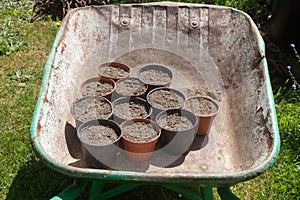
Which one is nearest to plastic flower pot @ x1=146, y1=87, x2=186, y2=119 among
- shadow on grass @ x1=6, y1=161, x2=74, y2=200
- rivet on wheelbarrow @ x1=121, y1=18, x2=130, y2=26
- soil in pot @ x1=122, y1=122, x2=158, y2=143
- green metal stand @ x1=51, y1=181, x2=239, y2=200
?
soil in pot @ x1=122, y1=122, x2=158, y2=143

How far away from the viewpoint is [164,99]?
2.39 metres

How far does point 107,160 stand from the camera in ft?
6.84

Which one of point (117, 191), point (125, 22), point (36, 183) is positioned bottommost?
point (36, 183)


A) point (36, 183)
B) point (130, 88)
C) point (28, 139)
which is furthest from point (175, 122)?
point (28, 139)

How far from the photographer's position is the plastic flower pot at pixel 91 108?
2236 mm

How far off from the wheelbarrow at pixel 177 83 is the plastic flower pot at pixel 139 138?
0.20ft

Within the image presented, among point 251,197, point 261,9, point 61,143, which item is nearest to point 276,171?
point 251,197

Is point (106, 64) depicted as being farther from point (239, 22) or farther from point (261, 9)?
point (261, 9)

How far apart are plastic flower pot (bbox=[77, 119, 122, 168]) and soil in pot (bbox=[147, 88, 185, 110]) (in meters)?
0.31

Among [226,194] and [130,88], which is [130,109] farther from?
[226,194]

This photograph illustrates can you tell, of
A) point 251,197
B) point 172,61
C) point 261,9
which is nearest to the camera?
point 251,197

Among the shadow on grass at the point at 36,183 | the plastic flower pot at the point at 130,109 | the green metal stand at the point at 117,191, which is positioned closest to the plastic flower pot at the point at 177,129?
the plastic flower pot at the point at 130,109

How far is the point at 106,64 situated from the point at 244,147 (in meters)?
0.99

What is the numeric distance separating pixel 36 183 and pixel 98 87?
69cm
